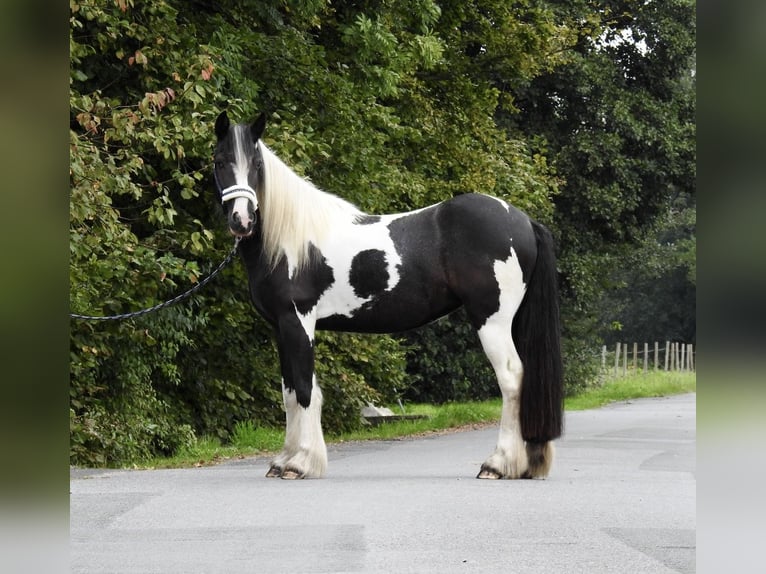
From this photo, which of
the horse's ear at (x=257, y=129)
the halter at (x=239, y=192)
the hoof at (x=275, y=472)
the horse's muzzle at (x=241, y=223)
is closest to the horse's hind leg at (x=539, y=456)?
the hoof at (x=275, y=472)

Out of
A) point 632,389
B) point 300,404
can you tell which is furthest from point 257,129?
point 632,389

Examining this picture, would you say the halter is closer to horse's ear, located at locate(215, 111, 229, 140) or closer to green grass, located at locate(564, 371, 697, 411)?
horse's ear, located at locate(215, 111, 229, 140)

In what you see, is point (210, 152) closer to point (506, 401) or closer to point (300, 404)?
point (300, 404)

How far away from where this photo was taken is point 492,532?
247 inches

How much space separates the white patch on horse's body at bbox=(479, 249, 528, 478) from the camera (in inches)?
353

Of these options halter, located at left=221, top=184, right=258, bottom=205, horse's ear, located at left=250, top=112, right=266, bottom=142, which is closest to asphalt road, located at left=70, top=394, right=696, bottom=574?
halter, located at left=221, top=184, right=258, bottom=205

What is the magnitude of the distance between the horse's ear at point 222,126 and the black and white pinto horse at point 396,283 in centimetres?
2

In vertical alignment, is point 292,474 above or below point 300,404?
below

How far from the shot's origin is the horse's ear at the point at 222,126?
28.9 ft

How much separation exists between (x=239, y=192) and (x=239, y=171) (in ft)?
0.59

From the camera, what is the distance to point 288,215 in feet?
30.5
